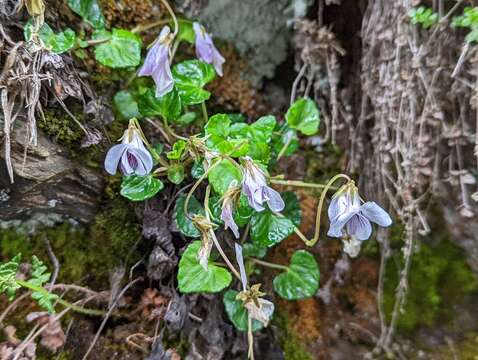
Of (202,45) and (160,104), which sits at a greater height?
(202,45)

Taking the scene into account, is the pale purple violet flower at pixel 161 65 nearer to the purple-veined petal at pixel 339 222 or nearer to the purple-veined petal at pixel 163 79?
the purple-veined petal at pixel 163 79

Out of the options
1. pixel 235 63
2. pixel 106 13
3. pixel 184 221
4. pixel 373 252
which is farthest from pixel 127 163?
pixel 373 252

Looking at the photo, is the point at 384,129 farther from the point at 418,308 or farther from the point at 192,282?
the point at 192,282

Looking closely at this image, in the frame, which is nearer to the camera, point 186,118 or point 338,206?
point 338,206

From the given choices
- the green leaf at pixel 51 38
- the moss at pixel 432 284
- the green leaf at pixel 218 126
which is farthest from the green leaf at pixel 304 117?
the green leaf at pixel 51 38

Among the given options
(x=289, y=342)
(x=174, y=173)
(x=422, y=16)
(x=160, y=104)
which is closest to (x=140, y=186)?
(x=174, y=173)

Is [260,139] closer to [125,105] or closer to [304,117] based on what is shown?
[304,117]
